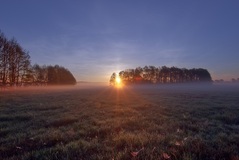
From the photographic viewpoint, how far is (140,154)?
595 cm

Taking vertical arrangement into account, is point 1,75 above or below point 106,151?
above

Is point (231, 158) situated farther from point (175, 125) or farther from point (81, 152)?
point (175, 125)

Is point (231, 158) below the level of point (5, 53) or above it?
below

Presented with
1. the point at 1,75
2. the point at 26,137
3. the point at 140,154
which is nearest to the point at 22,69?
the point at 1,75

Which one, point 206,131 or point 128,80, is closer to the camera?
point 206,131

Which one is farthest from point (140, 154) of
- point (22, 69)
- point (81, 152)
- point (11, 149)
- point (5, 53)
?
point (22, 69)

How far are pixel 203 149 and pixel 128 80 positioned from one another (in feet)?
625

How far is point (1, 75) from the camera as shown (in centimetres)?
5809

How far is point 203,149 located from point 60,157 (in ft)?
15.3

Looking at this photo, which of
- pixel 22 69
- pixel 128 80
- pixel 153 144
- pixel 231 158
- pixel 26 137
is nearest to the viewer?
pixel 231 158

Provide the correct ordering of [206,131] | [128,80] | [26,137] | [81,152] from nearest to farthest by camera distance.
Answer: [81,152], [26,137], [206,131], [128,80]

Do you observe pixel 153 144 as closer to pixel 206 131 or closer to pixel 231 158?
pixel 231 158

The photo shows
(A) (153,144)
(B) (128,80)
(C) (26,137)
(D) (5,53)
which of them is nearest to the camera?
(A) (153,144)

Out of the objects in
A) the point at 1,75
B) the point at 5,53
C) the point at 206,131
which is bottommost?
the point at 206,131
